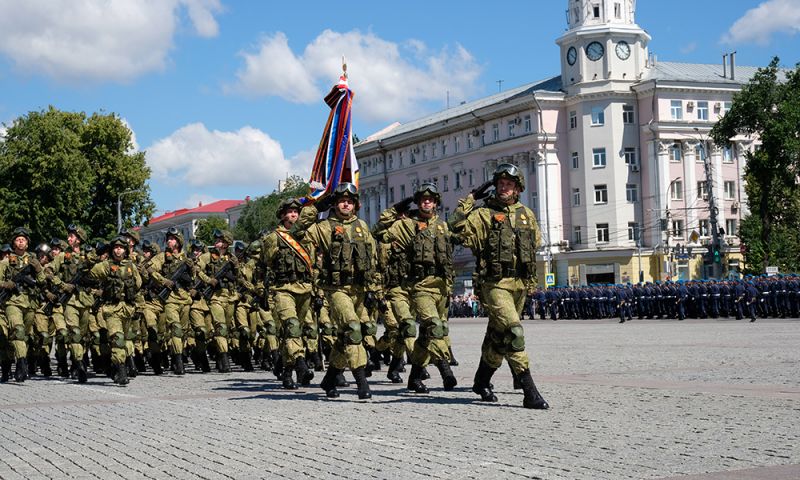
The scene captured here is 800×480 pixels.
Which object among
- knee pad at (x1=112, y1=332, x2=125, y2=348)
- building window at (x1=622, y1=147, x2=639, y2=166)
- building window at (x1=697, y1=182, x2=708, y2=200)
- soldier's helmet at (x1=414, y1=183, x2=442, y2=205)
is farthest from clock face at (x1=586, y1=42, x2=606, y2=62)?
soldier's helmet at (x1=414, y1=183, x2=442, y2=205)

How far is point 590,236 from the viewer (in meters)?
76.6

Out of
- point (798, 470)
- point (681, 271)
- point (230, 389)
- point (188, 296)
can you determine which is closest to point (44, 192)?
point (681, 271)

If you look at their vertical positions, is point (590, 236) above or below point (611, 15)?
below

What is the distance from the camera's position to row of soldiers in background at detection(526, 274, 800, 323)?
41.0m

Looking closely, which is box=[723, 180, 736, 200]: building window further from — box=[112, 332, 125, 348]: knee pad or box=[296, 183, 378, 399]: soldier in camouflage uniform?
box=[296, 183, 378, 399]: soldier in camouflage uniform

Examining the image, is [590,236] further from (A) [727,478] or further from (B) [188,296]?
(A) [727,478]

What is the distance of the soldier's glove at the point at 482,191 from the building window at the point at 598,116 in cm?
6557

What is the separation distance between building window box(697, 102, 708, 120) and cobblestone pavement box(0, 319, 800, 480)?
208ft

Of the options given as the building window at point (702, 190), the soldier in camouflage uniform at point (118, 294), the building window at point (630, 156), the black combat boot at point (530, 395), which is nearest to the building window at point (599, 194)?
the building window at point (630, 156)

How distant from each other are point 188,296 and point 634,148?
6069 cm

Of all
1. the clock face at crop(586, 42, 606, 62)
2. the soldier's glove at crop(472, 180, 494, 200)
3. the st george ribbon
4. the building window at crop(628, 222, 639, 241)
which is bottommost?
the soldier's glove at crop(472, 180, 494, 200)

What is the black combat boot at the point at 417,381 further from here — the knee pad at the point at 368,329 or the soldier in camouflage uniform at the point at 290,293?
the soldier in camouflage uniform at the point at 290,293

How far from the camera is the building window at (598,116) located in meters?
75.7

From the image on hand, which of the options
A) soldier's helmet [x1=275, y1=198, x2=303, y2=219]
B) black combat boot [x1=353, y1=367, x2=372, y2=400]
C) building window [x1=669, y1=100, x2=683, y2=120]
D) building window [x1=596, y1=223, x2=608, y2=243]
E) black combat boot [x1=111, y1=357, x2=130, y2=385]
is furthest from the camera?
building window [x1=596, y1=223, x2=608, y2=243]
